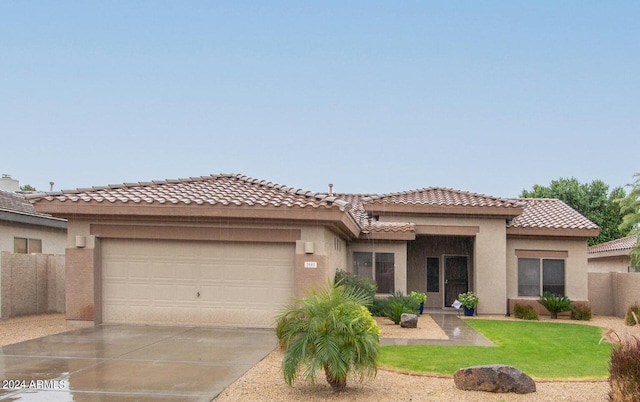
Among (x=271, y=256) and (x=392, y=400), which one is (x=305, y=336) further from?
(x=271, y=256)

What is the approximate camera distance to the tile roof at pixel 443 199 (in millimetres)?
24266

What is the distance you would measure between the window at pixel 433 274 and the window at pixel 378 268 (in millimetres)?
3699

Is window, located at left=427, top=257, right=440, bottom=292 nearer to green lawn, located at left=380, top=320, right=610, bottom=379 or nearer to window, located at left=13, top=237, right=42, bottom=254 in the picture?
green lawn, located at left=380, top=320, right=610, bottom=379

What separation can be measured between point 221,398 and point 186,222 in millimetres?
8561

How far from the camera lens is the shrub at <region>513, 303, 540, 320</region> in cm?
2345

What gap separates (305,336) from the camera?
9375 millimetres

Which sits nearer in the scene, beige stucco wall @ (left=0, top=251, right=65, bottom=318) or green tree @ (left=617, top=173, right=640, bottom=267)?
beige stucco wall @ (left=0, top=251, right=65, bottom=318)

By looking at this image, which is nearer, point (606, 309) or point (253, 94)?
point (606, 309)

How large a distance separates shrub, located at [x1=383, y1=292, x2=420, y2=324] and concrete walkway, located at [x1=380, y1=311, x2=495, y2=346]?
36.8 inches

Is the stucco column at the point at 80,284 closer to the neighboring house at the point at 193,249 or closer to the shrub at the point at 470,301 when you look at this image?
the neighboring house at the point at 193,249

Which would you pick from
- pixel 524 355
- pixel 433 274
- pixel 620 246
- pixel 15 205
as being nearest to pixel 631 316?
pixel 433 274

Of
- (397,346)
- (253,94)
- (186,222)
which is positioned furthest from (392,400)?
(253,94)

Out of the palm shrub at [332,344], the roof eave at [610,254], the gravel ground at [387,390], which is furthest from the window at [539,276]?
the palm shrub at [332,344]

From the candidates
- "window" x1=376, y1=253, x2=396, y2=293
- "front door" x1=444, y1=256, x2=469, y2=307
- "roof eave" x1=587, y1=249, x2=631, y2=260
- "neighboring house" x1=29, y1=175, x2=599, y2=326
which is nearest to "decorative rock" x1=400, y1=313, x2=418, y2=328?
"neighboring house" x1=29, y1=175, x2=599, y2=326
